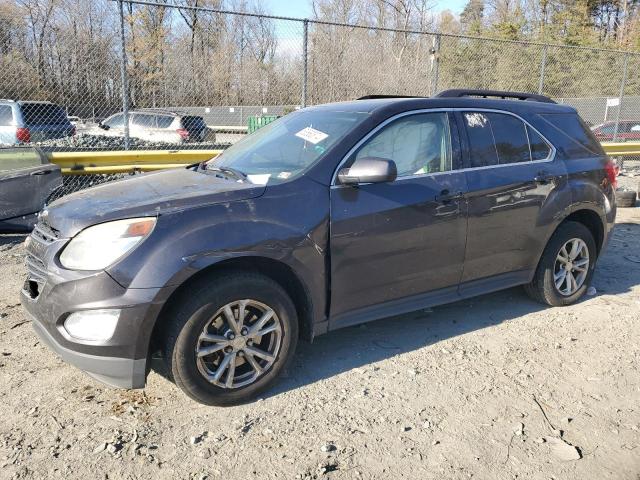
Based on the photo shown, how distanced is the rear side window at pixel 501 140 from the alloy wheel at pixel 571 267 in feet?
2.78

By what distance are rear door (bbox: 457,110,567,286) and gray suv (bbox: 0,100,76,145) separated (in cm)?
826

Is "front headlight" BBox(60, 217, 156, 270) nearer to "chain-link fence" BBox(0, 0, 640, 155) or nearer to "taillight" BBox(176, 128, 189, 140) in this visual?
"chain-link fence" BBox(0, 0, 640, 155)

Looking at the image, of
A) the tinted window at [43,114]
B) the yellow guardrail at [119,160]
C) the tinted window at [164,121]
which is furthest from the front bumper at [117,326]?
the tinted window at [164,121]

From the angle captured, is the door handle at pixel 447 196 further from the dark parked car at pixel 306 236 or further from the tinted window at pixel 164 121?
the tinted window at pixel 164 121

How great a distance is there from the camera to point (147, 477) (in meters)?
2.56

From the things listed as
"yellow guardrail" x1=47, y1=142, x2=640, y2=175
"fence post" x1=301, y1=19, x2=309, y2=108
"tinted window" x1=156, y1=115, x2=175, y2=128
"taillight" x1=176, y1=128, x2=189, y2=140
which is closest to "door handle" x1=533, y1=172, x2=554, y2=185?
"yellow guardrail" x1=47, y1=142, x2=640, y2=175

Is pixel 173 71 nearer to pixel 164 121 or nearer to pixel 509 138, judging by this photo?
pixel 164 121

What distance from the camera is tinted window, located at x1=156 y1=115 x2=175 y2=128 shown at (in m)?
11.6

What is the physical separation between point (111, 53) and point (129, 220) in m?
5.78

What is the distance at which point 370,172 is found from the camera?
331cm

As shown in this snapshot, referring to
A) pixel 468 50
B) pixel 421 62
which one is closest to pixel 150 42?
pixel 421 62

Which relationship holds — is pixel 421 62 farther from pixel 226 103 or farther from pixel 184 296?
pixel 184 296

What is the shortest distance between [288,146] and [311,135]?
0.60ft

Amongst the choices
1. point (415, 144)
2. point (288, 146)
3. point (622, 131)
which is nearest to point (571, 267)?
point (415, 144)
